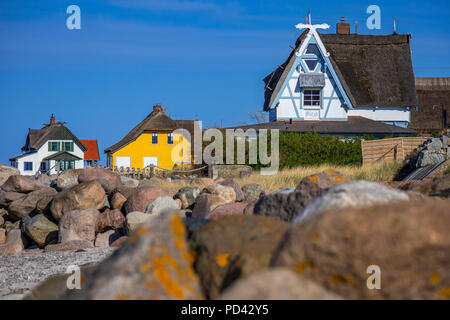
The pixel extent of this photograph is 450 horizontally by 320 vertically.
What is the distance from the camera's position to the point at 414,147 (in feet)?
73.3

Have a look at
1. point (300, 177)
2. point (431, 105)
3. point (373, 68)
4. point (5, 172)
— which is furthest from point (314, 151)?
point (431, 105)

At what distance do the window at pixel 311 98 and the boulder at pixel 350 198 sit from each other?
28.3 meters

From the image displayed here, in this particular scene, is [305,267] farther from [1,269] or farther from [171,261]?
[1,269]

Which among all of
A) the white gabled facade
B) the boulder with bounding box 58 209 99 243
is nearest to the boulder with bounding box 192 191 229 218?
the boulder with bounding box 58 209 99 243

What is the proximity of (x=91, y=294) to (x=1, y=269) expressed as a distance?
8.07 m

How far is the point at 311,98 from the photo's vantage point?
31.7 metres

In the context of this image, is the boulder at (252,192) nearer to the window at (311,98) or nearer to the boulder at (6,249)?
the boulder at (6,249)

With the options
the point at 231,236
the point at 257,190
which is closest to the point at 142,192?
the point at 257,190

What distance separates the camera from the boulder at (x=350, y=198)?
3527mm

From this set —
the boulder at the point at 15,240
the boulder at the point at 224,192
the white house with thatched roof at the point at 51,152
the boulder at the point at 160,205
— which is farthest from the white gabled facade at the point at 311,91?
the white house with thatched roof at the point at 51,152

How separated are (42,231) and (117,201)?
7.56ft

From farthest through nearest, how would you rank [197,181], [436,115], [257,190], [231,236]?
[436,115], [197,181], [257,190], [231,236]

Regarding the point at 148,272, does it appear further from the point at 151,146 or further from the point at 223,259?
the point at 151,146

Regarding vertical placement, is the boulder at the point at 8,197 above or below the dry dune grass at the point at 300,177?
below
